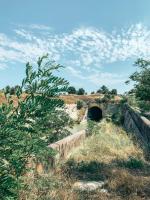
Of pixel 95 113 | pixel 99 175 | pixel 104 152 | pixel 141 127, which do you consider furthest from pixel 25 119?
pixel 95 113

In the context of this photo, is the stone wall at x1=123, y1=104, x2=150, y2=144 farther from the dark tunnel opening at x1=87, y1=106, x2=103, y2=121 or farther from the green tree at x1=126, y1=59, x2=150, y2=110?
the dark tunnel opening at x1=87, y1=106, x2=103, y2=121

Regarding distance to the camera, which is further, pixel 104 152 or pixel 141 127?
pixel 141 127

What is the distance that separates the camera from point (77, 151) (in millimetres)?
13711

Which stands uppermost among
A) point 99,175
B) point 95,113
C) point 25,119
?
point 95,113

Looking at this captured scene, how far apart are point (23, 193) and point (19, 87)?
12.1ft

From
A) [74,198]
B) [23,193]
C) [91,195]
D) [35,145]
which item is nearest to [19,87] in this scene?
[35,145]

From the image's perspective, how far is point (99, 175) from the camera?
10633 millimetres

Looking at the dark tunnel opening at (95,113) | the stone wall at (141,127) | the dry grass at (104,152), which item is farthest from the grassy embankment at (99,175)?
the dark tunnel opening at (95,113)

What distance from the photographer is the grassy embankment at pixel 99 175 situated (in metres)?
7.64

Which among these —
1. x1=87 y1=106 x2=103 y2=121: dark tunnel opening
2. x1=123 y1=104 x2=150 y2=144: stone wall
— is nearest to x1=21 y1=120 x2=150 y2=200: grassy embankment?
x1=123 y1=104 x2=150 y2=144: stone wall

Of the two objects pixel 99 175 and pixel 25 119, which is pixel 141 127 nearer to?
pixel 99 175

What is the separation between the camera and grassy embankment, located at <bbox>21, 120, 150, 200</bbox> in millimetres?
7645

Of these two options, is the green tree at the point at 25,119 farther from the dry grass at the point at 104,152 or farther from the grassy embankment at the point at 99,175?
the dry grass at the point at 104,152

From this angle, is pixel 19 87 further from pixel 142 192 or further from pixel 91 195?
pixel 142 192
